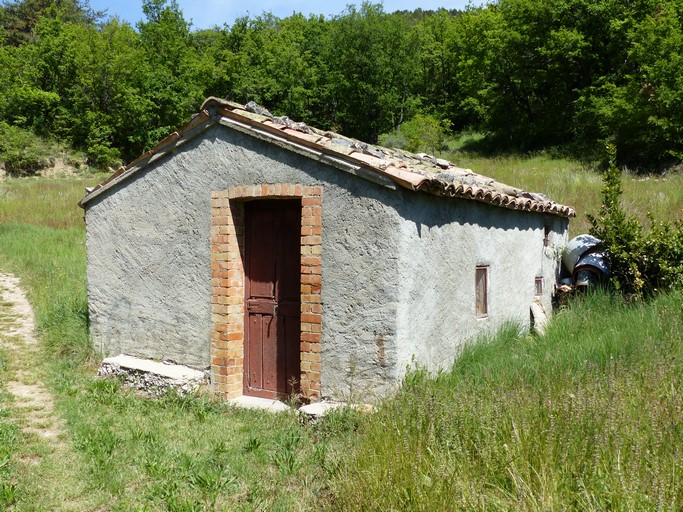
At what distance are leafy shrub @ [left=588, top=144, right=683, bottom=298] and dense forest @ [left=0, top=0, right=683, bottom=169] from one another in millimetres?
15058

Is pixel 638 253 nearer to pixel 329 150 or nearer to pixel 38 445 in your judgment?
pixel 329 150

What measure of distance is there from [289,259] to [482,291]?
8.62 ft

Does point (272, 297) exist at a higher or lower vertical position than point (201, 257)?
lower

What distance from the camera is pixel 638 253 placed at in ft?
29.0

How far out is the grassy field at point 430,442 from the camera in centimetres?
335

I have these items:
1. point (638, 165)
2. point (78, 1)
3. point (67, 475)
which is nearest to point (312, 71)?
point (78, 1)

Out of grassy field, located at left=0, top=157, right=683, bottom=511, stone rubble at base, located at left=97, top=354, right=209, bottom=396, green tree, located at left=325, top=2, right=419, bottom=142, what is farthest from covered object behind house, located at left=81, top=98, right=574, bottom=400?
green tree, located at left=325, top=2, right=419, bottom=142

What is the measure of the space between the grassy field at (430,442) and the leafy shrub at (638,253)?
119 centimetres

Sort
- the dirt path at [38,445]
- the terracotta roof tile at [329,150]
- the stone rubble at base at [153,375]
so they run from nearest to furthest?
the dirt path at [38,445] → the terracotta roof tile at [329,150] → the stone rubble at base at [153,375]

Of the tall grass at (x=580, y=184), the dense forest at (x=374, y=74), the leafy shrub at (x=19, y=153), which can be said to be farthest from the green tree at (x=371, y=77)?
the leafy shrub at (x=19, y=153)

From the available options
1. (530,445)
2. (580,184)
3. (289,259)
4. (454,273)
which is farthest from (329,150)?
(580,184)

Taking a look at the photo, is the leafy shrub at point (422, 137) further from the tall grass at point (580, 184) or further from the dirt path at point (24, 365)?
the dirt path at point (24, 365)

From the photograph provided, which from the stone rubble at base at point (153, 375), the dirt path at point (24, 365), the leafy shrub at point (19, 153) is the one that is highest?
the leafy shrub at point (19, 153)

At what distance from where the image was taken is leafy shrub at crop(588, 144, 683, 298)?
860 centimetres
